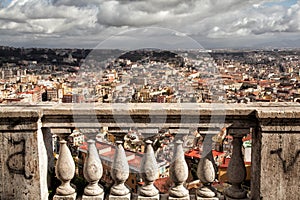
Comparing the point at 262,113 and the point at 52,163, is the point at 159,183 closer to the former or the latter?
the point at 52,163

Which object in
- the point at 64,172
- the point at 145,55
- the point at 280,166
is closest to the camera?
the point at 280,166

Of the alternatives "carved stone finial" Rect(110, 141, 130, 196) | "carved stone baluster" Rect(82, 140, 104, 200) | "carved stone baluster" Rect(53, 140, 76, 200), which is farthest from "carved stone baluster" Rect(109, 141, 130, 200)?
"carved stone baluster" Rect(53, 140, 76, 200)

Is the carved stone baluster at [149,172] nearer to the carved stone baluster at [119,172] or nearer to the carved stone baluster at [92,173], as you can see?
the carved stone baluster at [119,172]

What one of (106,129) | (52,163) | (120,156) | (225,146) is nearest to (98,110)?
(106,129)

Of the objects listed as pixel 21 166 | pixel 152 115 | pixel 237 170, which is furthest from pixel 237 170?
pixel 21 166

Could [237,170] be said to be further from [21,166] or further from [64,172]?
[21,166]

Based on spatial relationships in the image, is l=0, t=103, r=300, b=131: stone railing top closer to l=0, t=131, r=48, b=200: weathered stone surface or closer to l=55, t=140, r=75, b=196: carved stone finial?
l=0, t=131, r=48, b=200: weathered stone surface

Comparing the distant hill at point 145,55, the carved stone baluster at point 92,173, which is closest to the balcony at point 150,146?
the carved stone baluster at point 92,173
